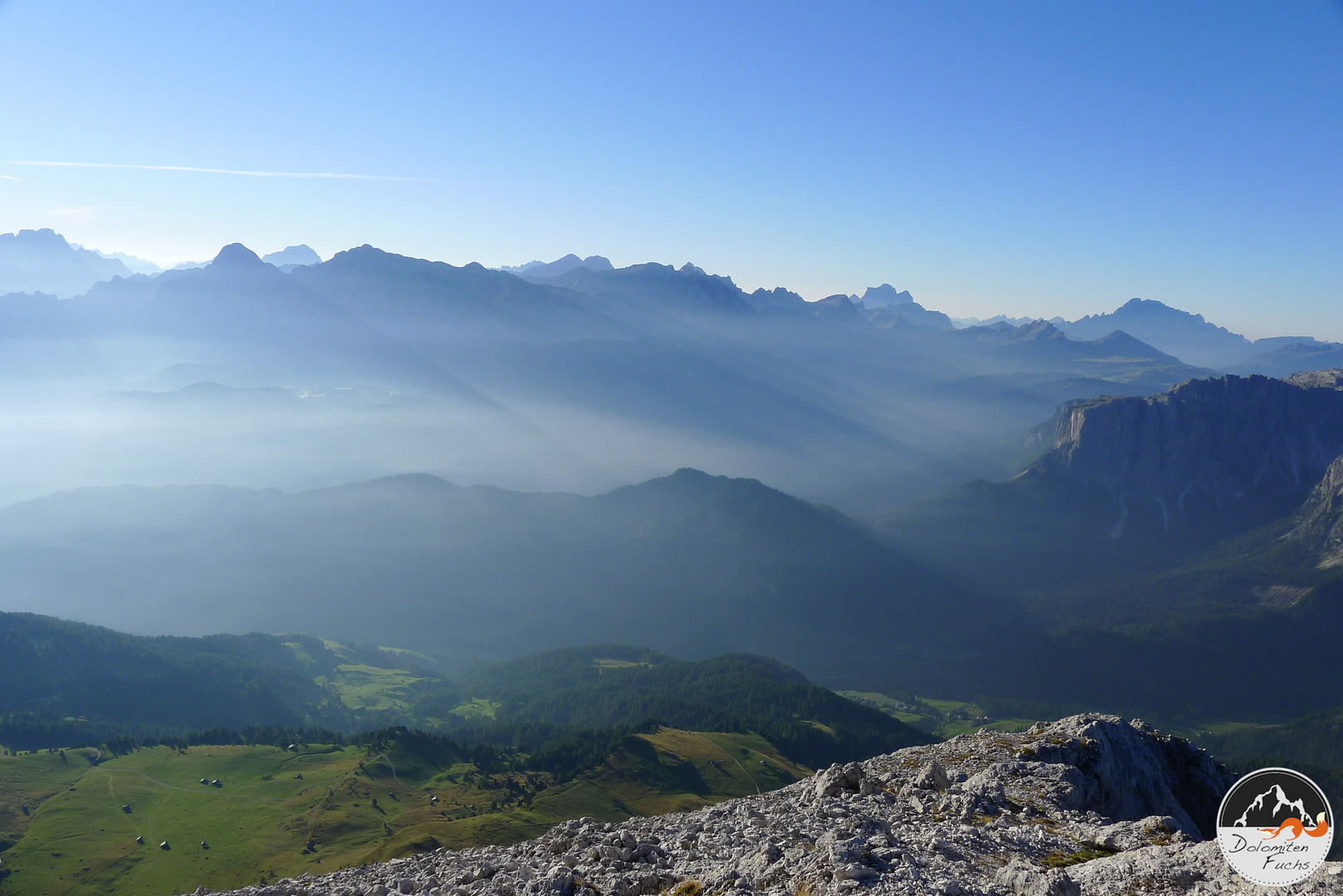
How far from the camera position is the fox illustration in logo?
885 inches

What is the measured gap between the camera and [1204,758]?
5269cm

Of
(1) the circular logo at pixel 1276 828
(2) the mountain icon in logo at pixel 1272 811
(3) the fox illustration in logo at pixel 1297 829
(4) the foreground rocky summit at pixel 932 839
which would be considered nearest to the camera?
(1) the circular logo at pixel 1276 828

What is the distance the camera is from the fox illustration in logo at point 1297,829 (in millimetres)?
22484

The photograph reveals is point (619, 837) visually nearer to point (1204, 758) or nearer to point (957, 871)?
point (957, 871)

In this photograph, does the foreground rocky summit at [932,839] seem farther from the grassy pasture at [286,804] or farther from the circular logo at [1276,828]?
the grassy pasture at [286,804]

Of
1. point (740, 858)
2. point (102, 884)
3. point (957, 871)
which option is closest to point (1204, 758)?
point (957, 871)

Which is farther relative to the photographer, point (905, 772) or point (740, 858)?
point (905, 772)

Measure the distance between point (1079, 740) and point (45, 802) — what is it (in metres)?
→ 212

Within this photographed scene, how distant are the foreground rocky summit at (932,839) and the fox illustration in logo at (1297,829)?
1.83m

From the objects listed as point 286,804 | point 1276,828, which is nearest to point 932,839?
point 1276,828

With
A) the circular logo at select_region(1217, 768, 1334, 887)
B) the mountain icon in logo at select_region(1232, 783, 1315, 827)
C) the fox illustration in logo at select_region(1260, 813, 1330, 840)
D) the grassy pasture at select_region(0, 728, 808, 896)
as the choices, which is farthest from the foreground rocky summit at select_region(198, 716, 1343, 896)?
the grassy pasture at select_region(0, 728, 808, 896)

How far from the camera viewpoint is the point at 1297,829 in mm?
23031

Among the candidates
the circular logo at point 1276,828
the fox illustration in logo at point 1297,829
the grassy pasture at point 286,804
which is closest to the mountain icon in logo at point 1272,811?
the circular logo at point 1276,828

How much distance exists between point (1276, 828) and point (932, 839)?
12921 mm
